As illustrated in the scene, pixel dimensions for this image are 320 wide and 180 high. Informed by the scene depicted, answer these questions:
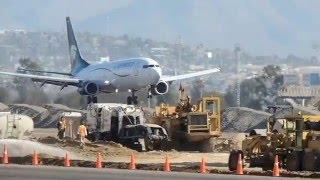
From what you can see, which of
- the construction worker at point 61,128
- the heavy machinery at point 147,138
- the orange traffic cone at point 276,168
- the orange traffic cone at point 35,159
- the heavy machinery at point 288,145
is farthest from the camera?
the construction worker at point 61,128

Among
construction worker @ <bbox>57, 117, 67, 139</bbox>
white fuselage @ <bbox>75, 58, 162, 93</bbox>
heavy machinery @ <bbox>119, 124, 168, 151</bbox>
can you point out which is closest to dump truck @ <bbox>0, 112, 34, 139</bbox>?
construction worker @ <bbox>57, 117, 67, 139</bbox>

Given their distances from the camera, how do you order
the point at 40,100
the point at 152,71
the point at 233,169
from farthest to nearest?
the point at 40,100
the point at 152,71
the point at 233,169

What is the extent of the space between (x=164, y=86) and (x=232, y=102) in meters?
67.6

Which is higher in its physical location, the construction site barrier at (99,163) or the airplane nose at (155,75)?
the airplane nose at (155,75)

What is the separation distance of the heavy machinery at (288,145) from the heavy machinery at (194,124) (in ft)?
66.8

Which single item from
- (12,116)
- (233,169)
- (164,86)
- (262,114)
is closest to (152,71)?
(164,86)

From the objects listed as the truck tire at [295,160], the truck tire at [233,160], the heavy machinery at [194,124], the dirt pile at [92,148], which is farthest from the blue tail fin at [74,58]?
the truck tire at [295,160]

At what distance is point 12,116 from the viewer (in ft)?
234

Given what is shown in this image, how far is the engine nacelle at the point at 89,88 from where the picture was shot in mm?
100188

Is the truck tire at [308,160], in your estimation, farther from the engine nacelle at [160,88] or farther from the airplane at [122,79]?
the engine nacelle at [160,88]

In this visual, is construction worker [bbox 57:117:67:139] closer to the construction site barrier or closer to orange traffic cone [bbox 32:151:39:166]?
the construction site barrier

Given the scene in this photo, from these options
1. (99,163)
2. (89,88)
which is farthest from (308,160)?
(89,88)

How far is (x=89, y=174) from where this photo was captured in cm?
4125

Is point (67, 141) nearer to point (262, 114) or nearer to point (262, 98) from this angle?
point (262, 114)
